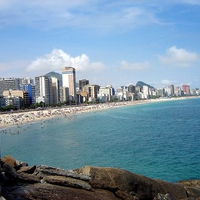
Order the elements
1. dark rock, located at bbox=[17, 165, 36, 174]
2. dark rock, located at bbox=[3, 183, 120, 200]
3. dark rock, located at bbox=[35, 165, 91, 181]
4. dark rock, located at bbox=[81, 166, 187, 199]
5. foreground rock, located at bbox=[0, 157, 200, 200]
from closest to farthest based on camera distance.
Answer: dark rock, located at bbox=[3, 183, 120, 200], foreground rock, located at bbox=[0, 157, 200, 200], dark rock, located at bbox=[81, 166, 187, 199], dark rock, located at bbox=[35, 165, 91, 181], dark rock, located at bbox=[17, 165, 36, 174]

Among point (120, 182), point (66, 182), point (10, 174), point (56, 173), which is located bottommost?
point (120, 182)

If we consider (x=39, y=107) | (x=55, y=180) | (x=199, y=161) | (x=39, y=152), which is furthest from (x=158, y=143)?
(x=39, y=107)

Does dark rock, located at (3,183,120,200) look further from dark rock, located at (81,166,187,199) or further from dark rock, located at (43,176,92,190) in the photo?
dark rock, located at (81,166,187,199)

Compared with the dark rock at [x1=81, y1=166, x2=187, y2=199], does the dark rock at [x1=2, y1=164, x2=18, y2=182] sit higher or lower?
higher

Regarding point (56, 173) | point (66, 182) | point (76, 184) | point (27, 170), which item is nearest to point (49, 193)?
point (66, 182)

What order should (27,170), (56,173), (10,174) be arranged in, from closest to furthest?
(10,174) < (56,173) < (27,170)

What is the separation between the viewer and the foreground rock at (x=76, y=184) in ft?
31.9

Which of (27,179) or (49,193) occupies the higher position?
(27,179)

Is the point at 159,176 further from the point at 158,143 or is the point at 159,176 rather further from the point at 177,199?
the point at 158,143

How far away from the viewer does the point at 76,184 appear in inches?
419

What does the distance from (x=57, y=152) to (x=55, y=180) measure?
1201 inches

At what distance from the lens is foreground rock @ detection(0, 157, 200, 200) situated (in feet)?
31.9

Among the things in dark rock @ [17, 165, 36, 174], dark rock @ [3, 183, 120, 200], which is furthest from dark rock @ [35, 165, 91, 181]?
dark rock @ [3, 183, 120, 200]

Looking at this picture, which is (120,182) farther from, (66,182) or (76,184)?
(66,182)
